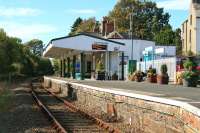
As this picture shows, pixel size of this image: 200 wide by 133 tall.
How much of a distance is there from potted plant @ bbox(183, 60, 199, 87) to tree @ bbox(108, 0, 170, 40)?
4062 inches

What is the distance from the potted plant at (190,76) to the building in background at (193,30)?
189ft

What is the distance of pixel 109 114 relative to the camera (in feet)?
69.6

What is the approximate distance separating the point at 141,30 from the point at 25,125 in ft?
393

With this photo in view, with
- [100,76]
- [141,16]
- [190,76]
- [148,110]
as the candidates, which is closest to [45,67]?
[141,16]

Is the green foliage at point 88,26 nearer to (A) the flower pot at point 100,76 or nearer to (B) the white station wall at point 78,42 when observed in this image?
(B) the white station wall at point 78,42

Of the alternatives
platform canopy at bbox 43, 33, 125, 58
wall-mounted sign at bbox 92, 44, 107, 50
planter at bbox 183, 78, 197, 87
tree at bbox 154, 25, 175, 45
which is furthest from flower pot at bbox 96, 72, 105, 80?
tree at bbox 154, 25, 175, 45

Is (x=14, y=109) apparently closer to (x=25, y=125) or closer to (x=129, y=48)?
(x=25, y=125)

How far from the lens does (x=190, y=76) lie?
3200 cm

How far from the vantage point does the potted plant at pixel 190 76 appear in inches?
1255

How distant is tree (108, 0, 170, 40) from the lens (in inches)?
5374

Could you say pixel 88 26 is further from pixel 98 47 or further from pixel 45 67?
pixel 98 47

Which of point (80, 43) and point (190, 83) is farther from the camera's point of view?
point (80, 43)

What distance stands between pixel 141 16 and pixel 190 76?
360ft

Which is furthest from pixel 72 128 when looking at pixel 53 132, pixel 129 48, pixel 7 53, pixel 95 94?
pixel 7 53
